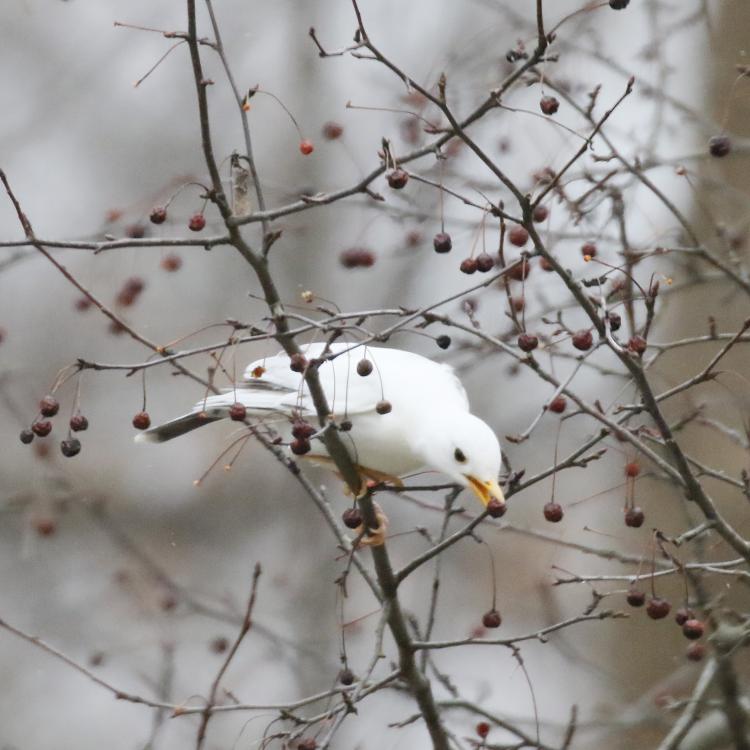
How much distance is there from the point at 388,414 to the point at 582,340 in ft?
3.38

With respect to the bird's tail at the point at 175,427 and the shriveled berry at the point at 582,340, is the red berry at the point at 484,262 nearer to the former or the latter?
the shriveled berry at the point at 582,340

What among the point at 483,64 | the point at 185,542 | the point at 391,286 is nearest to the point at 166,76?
the point at 391,286

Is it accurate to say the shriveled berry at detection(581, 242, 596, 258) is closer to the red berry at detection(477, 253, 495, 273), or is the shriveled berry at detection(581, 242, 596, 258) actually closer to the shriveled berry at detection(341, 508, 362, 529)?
the red berry at detection(477, 253, 495, 273)

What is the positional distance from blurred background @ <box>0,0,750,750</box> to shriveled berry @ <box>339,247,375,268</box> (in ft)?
10.4

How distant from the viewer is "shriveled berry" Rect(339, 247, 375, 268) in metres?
4.57

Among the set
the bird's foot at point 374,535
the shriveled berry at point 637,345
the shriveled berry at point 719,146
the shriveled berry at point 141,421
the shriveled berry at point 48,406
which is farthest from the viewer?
the shriveled berry at point 719,146

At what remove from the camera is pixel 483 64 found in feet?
18.1

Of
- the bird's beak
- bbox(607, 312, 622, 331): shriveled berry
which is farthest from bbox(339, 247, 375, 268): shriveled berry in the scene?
bbox(607, 312, 622, 331): shriveled berry

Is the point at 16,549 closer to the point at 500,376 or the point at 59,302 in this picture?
the point at 59,302

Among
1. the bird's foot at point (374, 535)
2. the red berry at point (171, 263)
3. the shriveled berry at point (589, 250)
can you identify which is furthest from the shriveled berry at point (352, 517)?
the red berry at point (171, 263)

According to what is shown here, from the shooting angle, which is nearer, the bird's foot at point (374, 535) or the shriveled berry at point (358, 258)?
the bird's foot at point (374, 535)

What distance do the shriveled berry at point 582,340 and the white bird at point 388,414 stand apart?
0.58 metres

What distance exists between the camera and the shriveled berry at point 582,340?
10.6 ft

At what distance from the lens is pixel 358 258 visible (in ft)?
15.1
